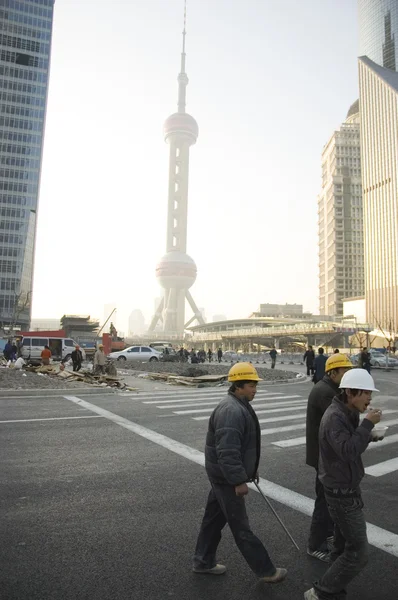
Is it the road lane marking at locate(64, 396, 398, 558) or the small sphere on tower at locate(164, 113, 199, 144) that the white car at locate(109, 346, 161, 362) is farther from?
the small sphere on tower at locate(164, 113, 199, 144)

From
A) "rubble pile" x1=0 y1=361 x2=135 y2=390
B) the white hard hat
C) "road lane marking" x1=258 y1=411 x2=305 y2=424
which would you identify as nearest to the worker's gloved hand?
the white hard hat

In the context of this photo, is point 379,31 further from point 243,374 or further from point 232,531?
point 232,531

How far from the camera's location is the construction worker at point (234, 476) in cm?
336

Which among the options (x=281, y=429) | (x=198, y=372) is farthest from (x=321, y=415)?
(x=198, y=372)

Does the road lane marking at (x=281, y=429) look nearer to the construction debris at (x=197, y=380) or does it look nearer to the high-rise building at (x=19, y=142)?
the construction debris at (x=197, y=380)

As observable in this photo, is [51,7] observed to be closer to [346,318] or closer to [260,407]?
[346,318]

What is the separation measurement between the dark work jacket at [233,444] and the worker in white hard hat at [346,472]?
56 centimetres

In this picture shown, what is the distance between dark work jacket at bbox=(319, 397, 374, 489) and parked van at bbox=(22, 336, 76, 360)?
3316cm

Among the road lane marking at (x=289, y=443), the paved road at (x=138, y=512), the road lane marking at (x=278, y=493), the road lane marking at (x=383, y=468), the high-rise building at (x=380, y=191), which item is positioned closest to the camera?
the paved road at (x=138, y=512)

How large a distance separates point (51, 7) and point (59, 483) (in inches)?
5599

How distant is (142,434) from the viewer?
8992 mm

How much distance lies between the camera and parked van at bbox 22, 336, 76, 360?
36906 millimetres

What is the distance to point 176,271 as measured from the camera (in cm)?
18575

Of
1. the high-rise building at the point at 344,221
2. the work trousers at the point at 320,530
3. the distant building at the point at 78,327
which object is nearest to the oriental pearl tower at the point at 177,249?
the high-rise building at the point at 344,221
